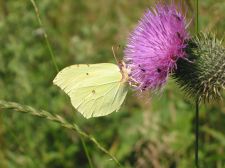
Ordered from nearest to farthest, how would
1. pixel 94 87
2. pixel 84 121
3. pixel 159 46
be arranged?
pixel 159 46 → pixel 94 87 → pixel 84 121

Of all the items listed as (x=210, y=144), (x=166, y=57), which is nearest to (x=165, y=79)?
(x=166, y=57)

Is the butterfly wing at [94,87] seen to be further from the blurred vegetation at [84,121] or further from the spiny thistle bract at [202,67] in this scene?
the spiny thistle bract at [202,67]

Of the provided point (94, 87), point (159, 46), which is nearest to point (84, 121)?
point (94, 87)

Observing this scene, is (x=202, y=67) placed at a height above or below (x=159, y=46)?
below

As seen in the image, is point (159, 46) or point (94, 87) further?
point (94, 87)

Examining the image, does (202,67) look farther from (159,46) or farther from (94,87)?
(94,87)

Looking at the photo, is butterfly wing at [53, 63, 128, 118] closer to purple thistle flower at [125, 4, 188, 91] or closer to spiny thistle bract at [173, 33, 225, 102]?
purple thistle flower at [125, 4, 188, 91]
